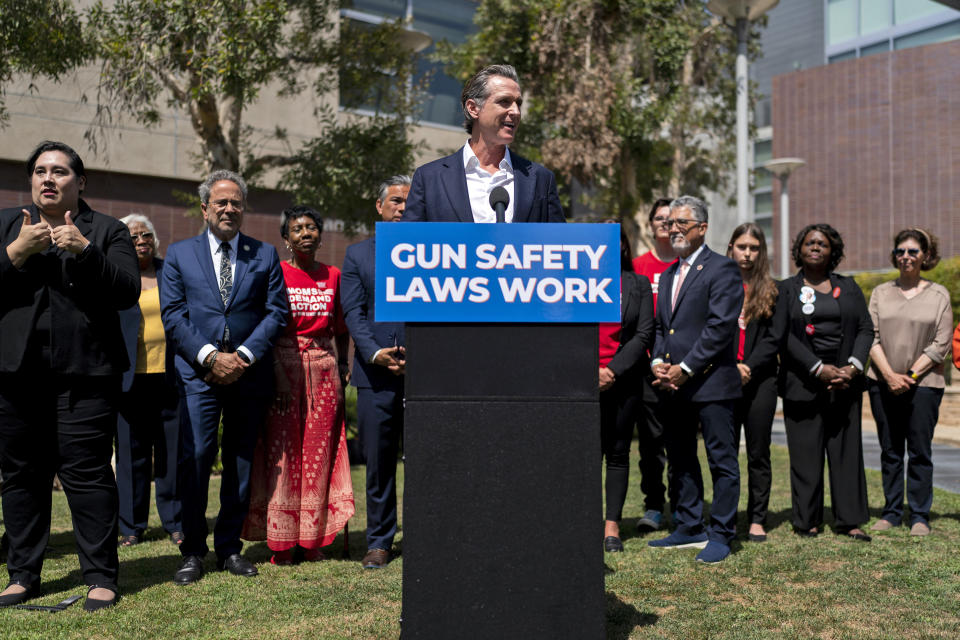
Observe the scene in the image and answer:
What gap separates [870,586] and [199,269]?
12.9ft

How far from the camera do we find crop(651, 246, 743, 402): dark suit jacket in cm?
572

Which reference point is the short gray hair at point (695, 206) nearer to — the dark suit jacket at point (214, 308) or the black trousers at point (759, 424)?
the black trousers at point (759, 424)

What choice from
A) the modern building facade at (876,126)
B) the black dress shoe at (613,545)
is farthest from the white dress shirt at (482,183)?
the modern building facade at (876,126)

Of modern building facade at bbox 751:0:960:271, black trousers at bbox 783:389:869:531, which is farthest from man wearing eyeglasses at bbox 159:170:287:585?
modern building facade at bbox 751:0:960:271

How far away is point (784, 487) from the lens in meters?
8.69

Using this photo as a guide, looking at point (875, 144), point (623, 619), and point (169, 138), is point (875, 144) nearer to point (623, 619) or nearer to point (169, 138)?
point (169, 138)

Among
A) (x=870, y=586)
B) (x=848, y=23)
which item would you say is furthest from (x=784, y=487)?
(x=848, y=23)

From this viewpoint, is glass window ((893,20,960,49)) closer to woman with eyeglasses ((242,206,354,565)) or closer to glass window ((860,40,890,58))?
glass window ((860,40,890,58))

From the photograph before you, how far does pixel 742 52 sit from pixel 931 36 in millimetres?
21841

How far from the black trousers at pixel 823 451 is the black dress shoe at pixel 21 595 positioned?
182 inches

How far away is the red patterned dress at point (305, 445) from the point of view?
218 inches

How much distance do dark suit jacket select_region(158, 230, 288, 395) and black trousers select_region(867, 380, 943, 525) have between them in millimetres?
4258

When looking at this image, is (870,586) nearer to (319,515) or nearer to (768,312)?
(768,312)

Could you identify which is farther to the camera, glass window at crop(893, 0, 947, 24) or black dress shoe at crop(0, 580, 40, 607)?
glass window at crop(893, 0, 947, 24)
